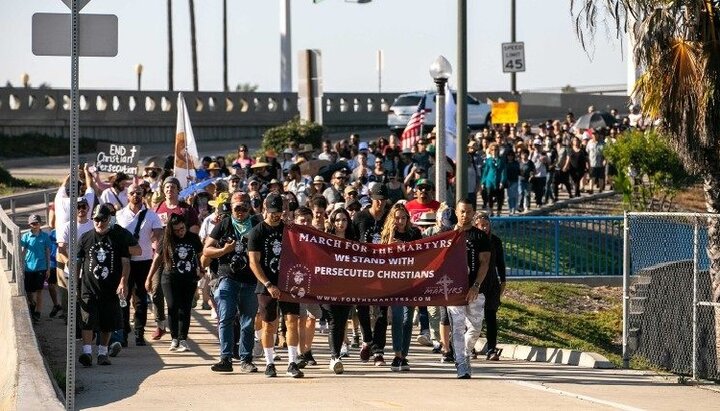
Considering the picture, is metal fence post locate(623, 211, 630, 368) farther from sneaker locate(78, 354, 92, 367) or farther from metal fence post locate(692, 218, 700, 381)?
sneaker locate(78, 354, 92, 367)

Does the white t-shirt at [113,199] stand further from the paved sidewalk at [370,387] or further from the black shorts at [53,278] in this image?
the paved sidewalk at [370,387]

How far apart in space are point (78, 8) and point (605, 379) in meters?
7.40

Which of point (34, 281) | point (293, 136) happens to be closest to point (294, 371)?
point (34, 281)

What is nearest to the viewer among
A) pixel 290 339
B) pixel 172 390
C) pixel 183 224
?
pixel 172 390

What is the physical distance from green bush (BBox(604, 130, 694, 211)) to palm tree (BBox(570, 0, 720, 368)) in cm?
1093

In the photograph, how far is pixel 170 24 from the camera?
6838 cm

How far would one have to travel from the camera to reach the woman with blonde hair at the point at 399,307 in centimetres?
1605

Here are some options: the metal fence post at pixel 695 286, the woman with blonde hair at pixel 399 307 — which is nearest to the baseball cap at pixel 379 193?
the woman with blonde hair at pixel 399 307

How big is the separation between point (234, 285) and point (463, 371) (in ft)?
8.06

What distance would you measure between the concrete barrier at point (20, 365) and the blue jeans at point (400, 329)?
3738 mm

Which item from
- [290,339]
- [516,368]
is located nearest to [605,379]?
[516,368]

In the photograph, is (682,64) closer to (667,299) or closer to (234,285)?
(667,299)

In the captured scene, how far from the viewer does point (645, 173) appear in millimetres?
30953

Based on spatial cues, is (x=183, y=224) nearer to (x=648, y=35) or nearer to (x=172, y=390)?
(x=172, y=390)
